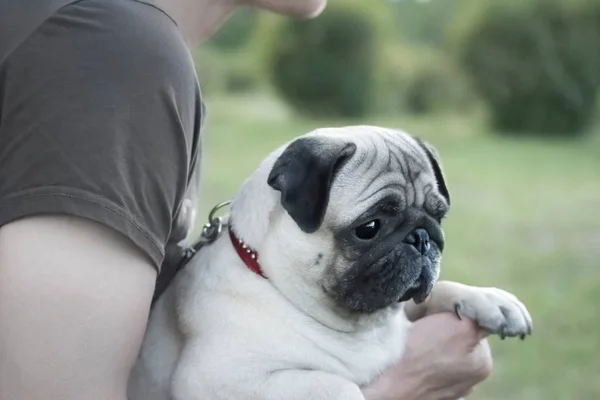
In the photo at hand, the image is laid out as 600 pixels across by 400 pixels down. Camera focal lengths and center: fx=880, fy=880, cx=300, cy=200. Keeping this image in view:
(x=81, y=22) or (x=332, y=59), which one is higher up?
(x=81, y=22)

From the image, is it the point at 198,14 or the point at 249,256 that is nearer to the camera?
the point at 249,256

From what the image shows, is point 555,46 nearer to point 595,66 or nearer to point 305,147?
point 595,66

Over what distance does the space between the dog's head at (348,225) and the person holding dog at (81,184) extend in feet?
0.87

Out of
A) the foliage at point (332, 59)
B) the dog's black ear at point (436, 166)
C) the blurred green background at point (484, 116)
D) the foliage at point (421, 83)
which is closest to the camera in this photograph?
the dog's black ear at point (436, 166)

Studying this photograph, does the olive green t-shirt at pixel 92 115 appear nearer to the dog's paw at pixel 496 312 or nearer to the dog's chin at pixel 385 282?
the dog's chin at pixel 385 282

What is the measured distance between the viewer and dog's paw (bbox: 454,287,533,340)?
1636 mm

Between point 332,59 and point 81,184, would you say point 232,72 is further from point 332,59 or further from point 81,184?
point 81,184

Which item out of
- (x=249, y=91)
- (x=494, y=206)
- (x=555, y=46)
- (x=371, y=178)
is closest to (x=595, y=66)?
(x=555, y=46)

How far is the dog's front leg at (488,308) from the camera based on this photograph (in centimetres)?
164

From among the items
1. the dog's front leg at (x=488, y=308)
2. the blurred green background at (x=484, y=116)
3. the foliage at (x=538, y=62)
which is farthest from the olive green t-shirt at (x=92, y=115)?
the foliage at (x=538, y=62)

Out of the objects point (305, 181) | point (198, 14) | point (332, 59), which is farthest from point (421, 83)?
point (305, 181)

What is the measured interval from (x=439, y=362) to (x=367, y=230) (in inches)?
12.3

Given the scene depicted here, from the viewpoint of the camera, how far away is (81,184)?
1.17 m

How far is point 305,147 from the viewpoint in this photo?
147 centimetres
